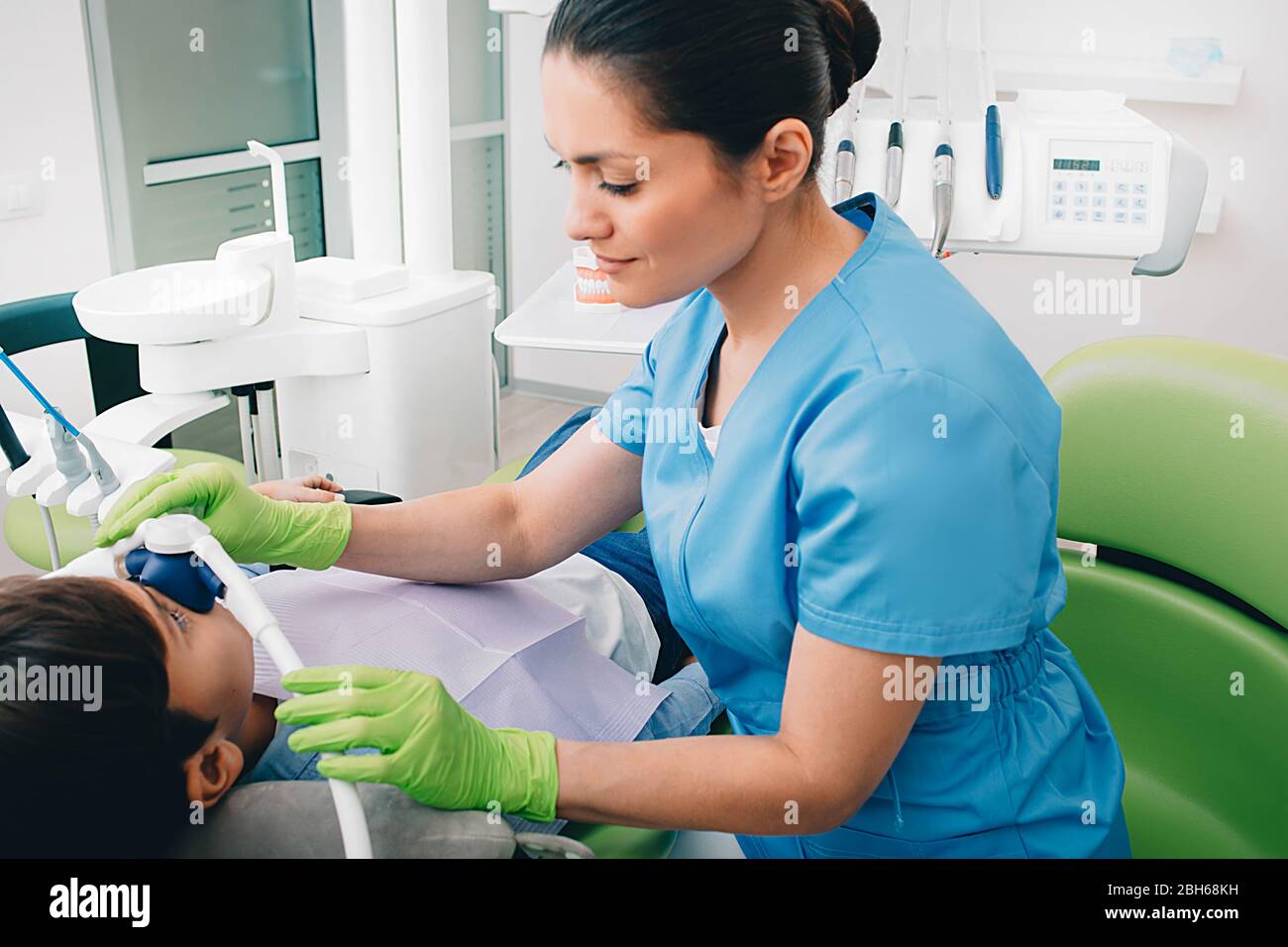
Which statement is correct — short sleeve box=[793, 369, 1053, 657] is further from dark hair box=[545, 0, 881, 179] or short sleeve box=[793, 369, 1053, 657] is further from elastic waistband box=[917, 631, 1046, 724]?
dark hair box=[545, 0, 881, 179]

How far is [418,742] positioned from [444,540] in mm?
417

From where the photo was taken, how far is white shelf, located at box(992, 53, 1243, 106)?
2623 mm

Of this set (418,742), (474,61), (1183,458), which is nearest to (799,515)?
(418,742)

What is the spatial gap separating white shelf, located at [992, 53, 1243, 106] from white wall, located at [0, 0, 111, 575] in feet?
6.73

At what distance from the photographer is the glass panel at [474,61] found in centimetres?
334

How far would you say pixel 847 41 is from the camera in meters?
0.91

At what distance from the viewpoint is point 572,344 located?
165 centimetres

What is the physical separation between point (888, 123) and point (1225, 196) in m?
1.44

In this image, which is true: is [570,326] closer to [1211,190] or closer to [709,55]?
[709,55]

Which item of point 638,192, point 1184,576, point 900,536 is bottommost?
point 1184,576

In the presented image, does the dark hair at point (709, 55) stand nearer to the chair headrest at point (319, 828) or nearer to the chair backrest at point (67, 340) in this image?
the chair headrest at point (319, 828)

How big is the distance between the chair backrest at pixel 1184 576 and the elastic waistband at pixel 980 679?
32 cm

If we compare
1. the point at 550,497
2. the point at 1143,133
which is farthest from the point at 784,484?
the point at 1143,133

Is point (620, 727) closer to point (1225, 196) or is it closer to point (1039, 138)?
point (1039, 138)
